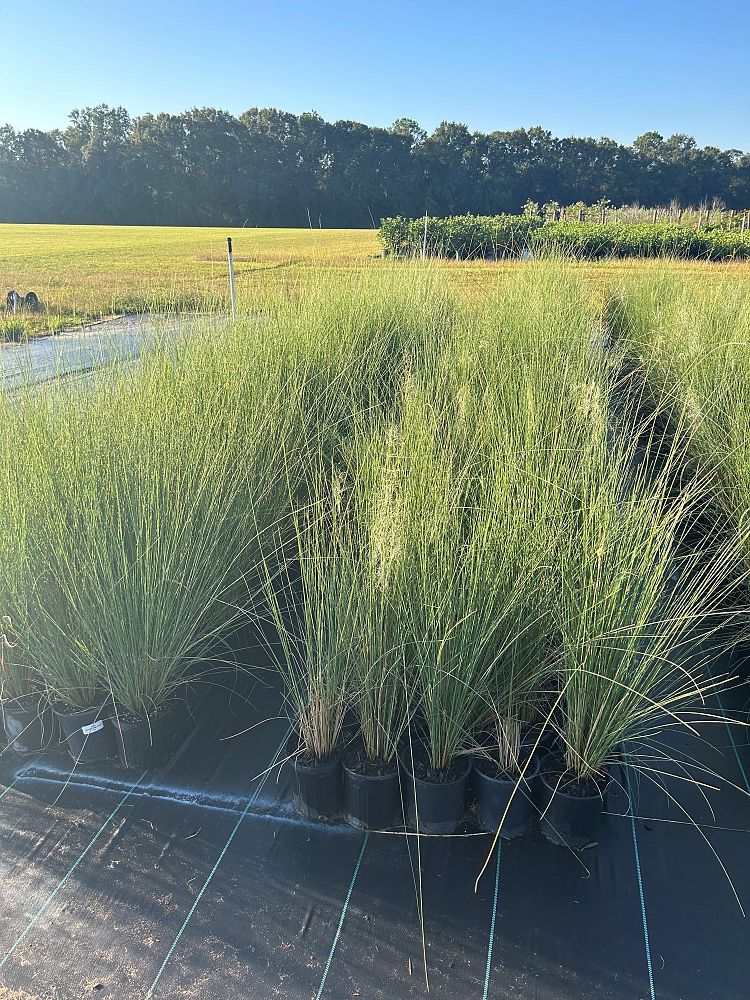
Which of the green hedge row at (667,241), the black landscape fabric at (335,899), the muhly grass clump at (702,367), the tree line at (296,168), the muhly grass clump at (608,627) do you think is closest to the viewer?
the black landscape fabric at (335,899)

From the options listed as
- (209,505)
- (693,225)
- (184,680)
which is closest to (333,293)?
(209,505)

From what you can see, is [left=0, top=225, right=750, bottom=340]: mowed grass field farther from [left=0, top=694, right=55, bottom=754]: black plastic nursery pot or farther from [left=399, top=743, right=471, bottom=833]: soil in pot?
[left=399, top=743, right=471, bottom=833]: soil in pot

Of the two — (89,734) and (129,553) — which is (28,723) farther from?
(129,553)

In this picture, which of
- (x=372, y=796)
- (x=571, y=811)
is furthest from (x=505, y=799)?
(x=372, y=796)

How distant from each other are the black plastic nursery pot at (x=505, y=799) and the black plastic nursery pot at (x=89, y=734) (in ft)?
3.44

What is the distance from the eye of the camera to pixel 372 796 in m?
1.56

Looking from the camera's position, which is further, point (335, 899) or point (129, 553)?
point (129, 553)

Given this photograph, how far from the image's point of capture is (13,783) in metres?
1.78

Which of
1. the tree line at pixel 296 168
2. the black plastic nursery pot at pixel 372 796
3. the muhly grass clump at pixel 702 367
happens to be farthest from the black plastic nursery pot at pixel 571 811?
the tree line at pixel 296 168

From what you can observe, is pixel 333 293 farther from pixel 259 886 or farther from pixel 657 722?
pixel 259 886

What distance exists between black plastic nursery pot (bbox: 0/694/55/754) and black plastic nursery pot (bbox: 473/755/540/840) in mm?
1273

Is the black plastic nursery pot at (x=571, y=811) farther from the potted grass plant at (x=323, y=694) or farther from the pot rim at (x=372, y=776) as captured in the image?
the potted grass plant at (x=323, y=694)

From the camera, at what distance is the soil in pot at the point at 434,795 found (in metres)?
1.54

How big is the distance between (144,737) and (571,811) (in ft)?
3.84
